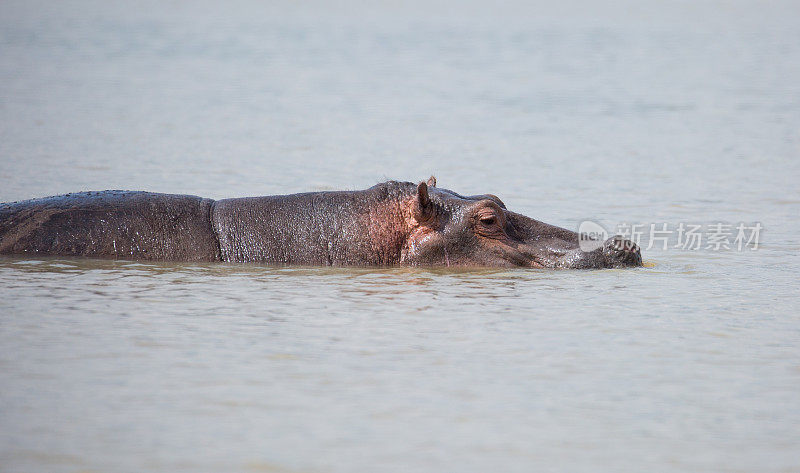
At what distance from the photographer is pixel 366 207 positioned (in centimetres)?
909

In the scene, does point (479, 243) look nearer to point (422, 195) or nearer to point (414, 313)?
point (422, 195)

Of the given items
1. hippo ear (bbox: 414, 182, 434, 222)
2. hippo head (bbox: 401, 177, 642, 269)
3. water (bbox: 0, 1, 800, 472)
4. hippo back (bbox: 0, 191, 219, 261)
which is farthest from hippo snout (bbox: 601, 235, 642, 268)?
hippo back (bbox: 0, 191, 219, 261)

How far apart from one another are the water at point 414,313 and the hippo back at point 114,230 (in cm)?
14

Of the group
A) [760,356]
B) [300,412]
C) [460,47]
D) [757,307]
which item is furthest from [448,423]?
[460,47]

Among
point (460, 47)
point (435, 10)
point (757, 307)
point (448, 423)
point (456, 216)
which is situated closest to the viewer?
point (448, 423)

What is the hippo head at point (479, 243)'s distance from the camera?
8.87 m

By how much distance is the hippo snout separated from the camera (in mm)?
8977

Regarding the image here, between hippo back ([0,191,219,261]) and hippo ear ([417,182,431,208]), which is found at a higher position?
hippo ear ([417,182,431,208])

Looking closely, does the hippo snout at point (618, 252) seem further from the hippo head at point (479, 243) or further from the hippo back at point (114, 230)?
the hippo back at point (114, 230)

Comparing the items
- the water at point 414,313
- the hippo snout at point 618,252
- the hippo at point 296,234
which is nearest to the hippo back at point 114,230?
the hippo at point 296,234

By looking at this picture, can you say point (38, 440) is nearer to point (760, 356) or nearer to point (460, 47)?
point (760, 356)

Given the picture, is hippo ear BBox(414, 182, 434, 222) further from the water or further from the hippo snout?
the hippo snout

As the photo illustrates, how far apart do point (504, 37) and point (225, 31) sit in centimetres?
876

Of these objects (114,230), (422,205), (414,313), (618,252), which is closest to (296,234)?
(422,205)
